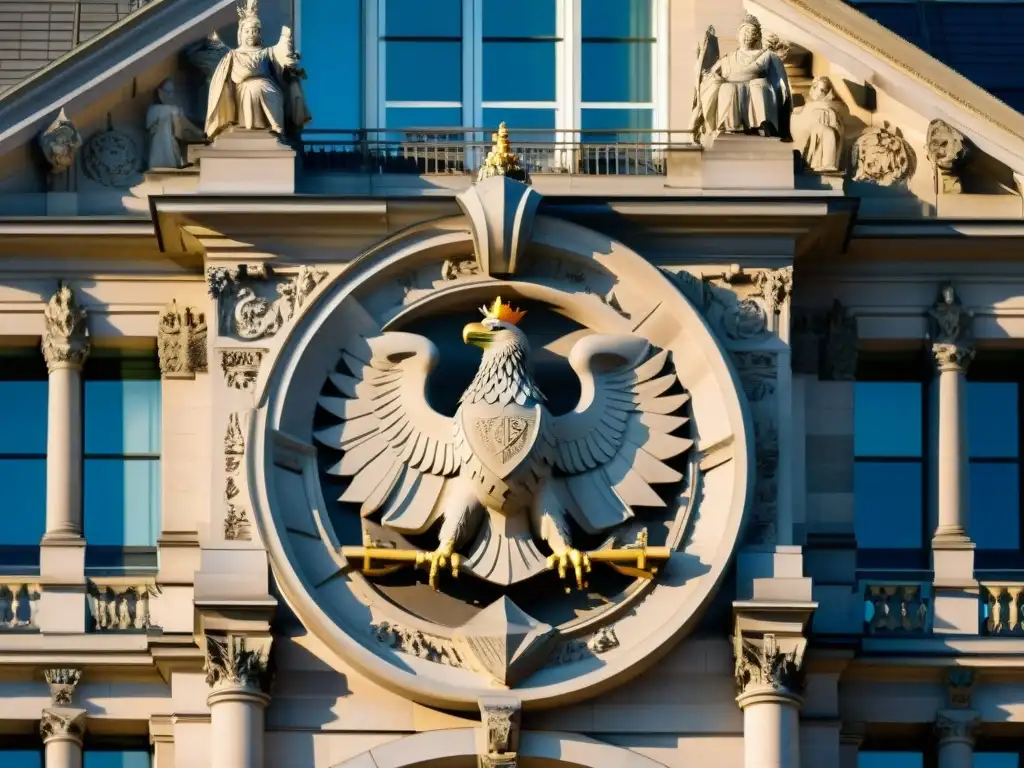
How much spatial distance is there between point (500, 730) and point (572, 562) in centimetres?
Result: 154

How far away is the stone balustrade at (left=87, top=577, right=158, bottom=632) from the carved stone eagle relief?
1.98 meters

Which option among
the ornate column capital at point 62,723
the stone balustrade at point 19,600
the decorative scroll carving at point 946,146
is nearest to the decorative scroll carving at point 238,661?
the ornate column capital at point 62,723

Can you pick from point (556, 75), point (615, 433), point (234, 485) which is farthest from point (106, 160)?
point (615, 433)

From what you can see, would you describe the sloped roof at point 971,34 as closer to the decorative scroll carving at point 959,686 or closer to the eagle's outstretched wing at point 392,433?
the decorative scroll carving at point 959,686

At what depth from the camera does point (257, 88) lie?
4006 centimetres

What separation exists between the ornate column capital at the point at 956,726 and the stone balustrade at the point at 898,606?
0.78 m

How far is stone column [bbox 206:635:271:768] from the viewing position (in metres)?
38.4

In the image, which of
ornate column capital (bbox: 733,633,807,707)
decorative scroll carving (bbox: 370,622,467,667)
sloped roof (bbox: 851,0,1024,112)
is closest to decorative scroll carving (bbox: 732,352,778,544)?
ornate column capital (bbox: 733,633,807,707)

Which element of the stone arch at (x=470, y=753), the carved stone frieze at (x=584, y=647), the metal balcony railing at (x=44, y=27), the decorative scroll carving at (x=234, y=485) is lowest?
the stone arch at (x=470, y=753)

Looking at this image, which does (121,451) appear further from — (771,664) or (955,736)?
(955,736)

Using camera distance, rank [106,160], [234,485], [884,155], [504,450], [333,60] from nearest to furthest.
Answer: [504,450]
[234,485]
[106,160]
[884,155]
[333,60]

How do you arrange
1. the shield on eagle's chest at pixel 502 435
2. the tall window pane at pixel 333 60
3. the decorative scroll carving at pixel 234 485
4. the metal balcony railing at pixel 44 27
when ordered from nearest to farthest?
the shield on eagle's chest at pixel 502 435 → the decorative scroll carving at pixel 234 485 → the tall window pane at pixel 333 60 → the metal balcony railing at pixel 44 27

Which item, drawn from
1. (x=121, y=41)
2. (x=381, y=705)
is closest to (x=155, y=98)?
(x=121, y=41)

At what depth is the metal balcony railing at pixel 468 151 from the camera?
40.9 metres
